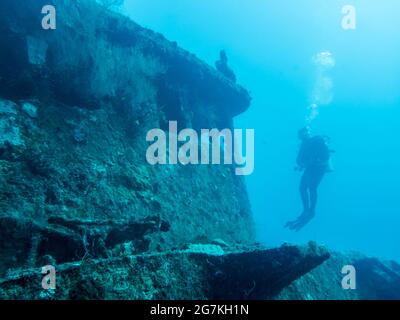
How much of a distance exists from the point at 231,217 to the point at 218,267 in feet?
16.7

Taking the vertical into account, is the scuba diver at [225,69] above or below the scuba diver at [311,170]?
above

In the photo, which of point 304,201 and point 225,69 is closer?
point 225,69

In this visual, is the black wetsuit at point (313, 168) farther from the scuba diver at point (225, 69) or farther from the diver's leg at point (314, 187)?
the scuba diver at point (225, 69)

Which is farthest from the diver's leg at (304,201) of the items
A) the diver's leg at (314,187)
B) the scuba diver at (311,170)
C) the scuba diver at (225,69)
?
the scuba diver at (225,69)

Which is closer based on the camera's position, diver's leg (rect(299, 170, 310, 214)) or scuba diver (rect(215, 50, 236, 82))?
scuba diver (rect(215, 50, 236, 82))

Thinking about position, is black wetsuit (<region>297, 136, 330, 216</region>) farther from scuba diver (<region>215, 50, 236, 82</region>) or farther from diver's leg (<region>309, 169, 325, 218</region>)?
scuba diver (<region>215, 50, 236, 82</region>)

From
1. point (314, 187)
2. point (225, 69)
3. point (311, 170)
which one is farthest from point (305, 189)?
point (225, 69)

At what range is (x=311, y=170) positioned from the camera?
428 inches

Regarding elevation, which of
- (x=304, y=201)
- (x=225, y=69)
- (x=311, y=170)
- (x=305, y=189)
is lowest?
(x=304, y=201)

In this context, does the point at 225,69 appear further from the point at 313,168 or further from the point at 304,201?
the point at 304,201

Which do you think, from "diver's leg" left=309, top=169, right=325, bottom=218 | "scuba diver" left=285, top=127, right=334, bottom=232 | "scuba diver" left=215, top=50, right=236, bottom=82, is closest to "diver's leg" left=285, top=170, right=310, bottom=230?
"scuba diver" left=285, top=127, right=334, bottom=232

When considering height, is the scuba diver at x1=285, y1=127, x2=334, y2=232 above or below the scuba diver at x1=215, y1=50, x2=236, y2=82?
below

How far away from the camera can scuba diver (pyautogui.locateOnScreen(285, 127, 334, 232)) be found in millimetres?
10742

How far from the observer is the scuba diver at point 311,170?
10742mm
